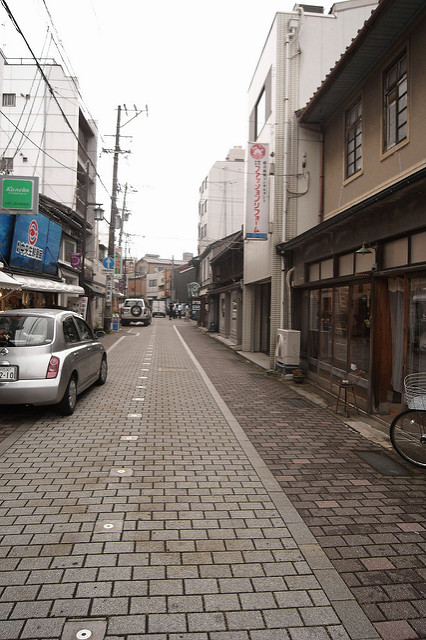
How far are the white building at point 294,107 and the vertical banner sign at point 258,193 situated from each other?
9.5 inches

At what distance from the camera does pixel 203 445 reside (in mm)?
5902

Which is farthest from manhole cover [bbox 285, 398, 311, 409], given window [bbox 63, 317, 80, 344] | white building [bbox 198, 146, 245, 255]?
white building [bbox 198, 146, 245, 255]

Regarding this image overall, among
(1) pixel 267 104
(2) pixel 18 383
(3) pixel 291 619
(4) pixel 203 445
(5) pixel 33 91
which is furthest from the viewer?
(5) pixel 33 91

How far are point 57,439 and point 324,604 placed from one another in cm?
422

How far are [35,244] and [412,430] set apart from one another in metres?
14.0

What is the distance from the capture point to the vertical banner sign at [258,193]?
12.8 metres

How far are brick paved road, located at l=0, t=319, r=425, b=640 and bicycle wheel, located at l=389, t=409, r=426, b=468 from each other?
1.31 feet

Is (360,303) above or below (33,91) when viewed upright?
below

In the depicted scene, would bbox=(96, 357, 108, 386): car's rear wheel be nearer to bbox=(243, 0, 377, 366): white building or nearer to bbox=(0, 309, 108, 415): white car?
bbox=(0, 309, 108, 415): white car

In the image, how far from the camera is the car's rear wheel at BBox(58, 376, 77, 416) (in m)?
7.00

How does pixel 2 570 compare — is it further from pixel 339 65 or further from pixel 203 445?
pixel 339 65

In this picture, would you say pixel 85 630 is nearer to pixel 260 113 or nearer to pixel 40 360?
pixel 40 360

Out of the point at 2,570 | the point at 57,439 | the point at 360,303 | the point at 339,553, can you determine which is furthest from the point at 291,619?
the point at 360,303

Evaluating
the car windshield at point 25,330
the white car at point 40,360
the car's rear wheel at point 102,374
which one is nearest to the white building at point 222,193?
the car's rear wheel at point 102,374
